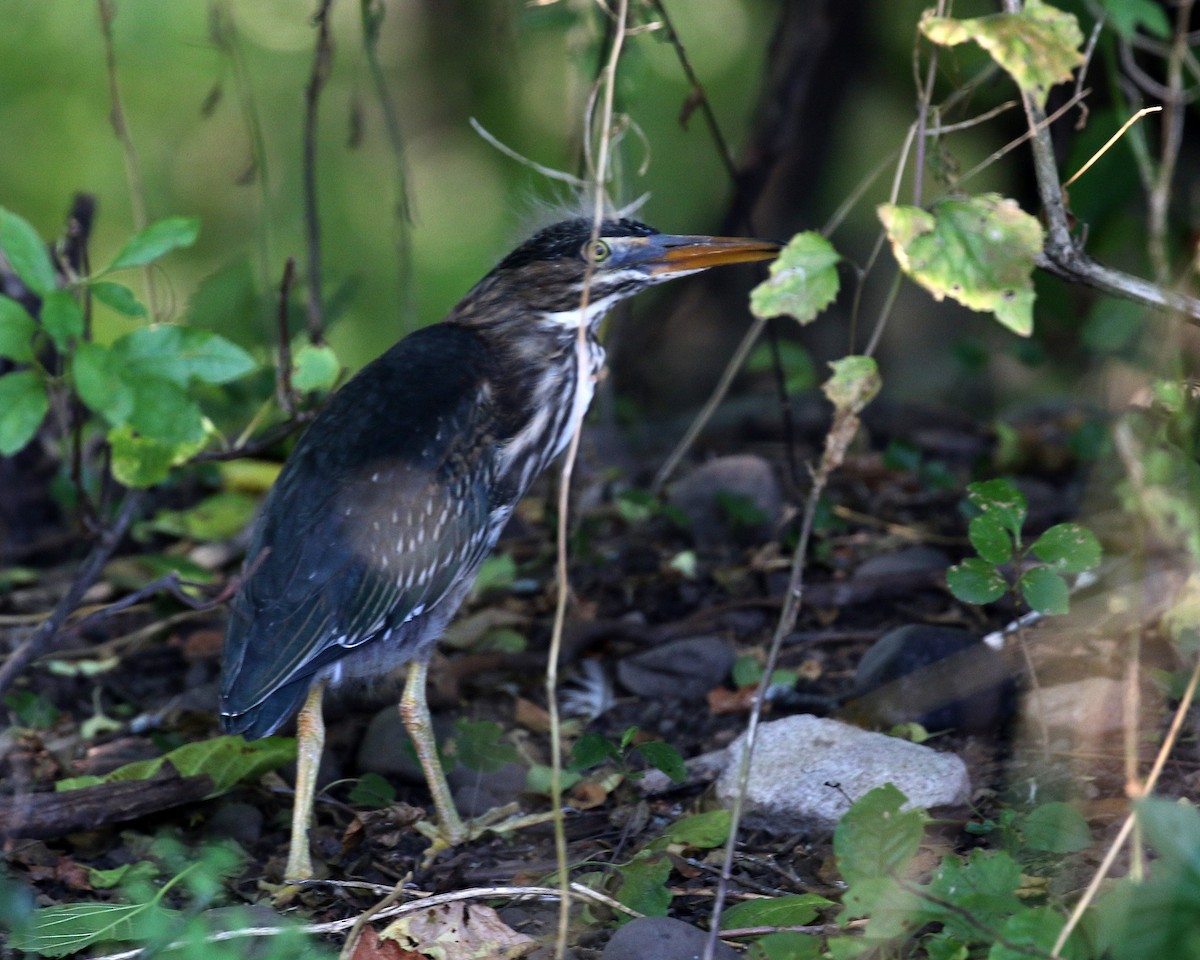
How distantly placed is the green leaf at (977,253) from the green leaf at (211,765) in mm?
2008

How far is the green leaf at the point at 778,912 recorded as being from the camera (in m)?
2.48

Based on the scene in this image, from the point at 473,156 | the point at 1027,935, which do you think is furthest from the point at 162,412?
the point at 473,156

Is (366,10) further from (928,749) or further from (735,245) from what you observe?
(928,749)

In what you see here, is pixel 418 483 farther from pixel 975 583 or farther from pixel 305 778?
pixel 975 583

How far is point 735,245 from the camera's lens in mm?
3338

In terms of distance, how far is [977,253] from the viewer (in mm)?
2381

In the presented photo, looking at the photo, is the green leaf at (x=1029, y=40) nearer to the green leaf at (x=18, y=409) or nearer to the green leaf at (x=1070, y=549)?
the green leaf at (x=1070, y=549)

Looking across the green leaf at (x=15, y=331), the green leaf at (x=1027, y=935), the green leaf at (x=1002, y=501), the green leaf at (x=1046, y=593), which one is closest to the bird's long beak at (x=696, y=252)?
the green leaf at (x=1002, y=501)

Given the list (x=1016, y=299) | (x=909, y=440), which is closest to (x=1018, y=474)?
(x=909, y=440)

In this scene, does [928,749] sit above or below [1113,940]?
below

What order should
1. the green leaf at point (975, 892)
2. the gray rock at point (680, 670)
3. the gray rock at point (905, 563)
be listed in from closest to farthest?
1. the green leaf at point (975, 892)
2. the gray rock at point (680, 670)
3. the gray rock at point (905, 563)

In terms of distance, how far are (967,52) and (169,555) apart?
3358 millimetres

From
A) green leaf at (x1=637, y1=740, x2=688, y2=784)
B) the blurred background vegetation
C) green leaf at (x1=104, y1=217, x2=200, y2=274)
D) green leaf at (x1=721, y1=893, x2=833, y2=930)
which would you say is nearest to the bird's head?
green leaf at (x1=104, y1=217, x2=200, y2=274)

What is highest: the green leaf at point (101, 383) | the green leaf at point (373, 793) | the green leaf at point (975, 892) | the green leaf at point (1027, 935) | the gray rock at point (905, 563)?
the green leaf at point (101, 383)
